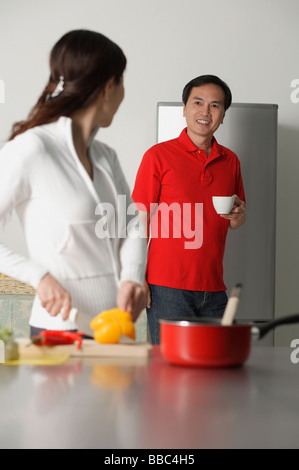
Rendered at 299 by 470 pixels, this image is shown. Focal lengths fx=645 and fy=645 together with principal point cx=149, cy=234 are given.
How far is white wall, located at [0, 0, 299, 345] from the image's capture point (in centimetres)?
251

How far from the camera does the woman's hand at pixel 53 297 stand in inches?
36.9

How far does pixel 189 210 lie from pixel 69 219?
19.9 inches

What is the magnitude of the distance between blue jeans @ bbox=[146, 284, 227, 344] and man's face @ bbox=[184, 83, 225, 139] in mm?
375

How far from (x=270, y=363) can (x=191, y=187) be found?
22.8 inches

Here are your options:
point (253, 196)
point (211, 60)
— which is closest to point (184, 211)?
point (253, 196)

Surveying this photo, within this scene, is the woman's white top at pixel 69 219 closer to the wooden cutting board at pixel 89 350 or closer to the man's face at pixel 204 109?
the wooden cutting board at pixel 89 350

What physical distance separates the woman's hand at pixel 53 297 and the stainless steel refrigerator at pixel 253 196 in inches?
54.9

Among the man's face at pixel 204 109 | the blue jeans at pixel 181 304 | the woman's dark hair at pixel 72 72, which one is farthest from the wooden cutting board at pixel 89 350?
the man's face at pixel 204 109

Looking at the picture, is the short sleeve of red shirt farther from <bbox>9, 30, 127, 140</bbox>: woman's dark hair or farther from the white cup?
<bbox>9, 30, 127, 140</bbox>: woman's dark hair

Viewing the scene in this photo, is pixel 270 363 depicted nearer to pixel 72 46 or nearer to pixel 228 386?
pixel 228 386

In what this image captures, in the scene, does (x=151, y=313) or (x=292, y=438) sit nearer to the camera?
(x=292, y=438)

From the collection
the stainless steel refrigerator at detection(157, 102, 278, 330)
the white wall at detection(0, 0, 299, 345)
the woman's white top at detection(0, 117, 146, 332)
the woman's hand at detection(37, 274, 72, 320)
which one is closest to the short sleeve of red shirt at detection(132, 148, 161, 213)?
the woman's white top at detection(0, 117, 146, 332)

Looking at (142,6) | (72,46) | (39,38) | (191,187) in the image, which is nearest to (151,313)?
(191,187)

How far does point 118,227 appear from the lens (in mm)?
1011
